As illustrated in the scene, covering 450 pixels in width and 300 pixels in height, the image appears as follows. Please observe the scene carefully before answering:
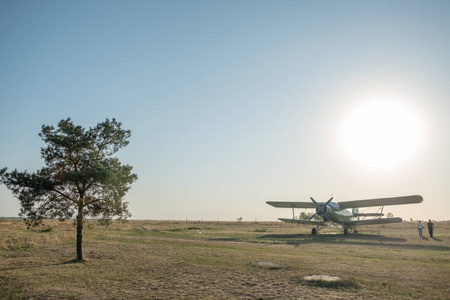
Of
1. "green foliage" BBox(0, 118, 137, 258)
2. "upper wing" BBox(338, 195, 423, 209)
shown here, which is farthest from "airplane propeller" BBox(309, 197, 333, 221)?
"green foliage" BBox(0, 118, 137, 258)

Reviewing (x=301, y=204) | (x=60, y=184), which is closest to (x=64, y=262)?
(x=60, y=184)

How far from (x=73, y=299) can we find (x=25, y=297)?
1665 mm

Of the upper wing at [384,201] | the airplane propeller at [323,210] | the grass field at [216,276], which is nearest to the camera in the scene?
the grass field at [216,276]

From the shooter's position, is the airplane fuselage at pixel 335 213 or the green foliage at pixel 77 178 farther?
the airplane fuselage at pixel 335 213

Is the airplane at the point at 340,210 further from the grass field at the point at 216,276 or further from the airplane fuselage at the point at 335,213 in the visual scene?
the grass field at the point at 216,276

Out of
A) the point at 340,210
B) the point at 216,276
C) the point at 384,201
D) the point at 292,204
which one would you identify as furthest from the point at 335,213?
the point at 216,276

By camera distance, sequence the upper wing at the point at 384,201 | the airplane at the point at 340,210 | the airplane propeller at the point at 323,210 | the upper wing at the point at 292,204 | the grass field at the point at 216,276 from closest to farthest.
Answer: the grass field at the point at 216,276 → the upper wing at the point at 384,201 → the airplane at the point at 340,210 → the airplane propeller at the point at 323,210 → the upper wing at the point at 292,204

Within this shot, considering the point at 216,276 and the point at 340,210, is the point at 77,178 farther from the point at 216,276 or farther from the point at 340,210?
the point at 340,210

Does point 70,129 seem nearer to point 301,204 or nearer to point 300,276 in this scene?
point 300,276

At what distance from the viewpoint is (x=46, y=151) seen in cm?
1530

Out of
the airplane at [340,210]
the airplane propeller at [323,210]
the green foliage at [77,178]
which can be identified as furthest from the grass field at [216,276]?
the airplane propeller at [323,210]

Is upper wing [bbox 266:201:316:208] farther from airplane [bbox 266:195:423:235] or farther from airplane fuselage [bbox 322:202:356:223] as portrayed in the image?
airplane fuselage [bbox 322:202:356:223]

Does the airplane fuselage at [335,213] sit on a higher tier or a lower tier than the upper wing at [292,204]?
lower

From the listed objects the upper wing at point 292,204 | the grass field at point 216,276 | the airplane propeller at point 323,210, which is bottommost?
the grass field at point 216,276
